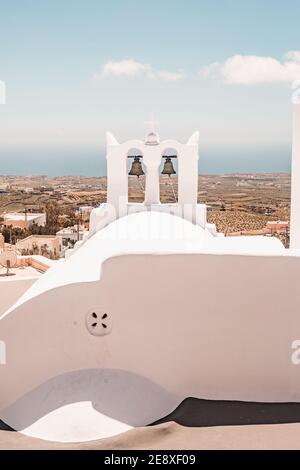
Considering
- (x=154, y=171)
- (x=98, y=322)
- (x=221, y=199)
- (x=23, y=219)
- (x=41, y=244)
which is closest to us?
(x=98, y=322)

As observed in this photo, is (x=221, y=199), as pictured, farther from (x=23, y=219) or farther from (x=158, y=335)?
(x=158, y=335)

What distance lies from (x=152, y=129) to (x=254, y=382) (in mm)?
6158

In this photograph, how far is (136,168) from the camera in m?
10.3

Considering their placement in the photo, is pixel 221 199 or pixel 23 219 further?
pixel 221 199

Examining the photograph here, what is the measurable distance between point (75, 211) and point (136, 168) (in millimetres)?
24461

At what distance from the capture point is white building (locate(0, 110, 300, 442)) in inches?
201

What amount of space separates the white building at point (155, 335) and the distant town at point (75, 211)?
1357 cm

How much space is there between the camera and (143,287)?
514 centimetres

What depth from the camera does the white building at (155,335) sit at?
5.11 meters

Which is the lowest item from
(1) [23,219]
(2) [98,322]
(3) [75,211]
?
Result: (1) [23,219]

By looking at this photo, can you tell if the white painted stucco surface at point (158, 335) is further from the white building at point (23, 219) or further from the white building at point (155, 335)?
the white building at point (23, 219)

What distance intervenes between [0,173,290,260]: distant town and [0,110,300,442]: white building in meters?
13.6

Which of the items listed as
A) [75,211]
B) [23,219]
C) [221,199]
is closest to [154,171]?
[75,211]
